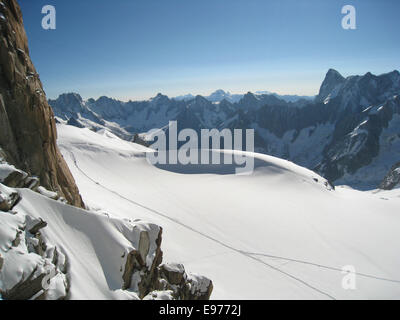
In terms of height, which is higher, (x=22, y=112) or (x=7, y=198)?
(x=22, y=112)

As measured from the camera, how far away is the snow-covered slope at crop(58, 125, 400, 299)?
15172 mm

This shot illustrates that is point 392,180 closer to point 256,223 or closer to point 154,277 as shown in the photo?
point 256,223

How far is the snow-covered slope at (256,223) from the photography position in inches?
597

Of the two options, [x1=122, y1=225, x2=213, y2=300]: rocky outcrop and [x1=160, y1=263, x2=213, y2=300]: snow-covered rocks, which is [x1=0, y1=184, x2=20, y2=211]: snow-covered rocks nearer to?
[x1=122, y1=225, x2=213, y2=300]: rocky outcrop

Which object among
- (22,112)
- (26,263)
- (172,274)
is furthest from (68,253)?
(22,112)

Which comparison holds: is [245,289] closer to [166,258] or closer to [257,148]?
[166,258]

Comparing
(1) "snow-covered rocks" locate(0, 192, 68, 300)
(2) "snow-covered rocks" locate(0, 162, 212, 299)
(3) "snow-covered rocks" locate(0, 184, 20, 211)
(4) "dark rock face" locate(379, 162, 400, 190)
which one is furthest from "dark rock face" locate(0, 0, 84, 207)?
(4) "dark rock face" locate(379, 162, 400, 190)

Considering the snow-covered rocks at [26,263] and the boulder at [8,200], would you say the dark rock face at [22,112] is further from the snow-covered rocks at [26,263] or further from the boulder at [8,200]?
the snow-covered rocks at [26,263]

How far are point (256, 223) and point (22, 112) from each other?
686 inches

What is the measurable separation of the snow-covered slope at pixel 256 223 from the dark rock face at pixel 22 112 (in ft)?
10.5

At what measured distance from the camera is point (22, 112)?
31.9 feet

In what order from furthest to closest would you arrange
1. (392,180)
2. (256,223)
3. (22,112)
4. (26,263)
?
(392,180)
(256,223)
(22,112)
(26,263)

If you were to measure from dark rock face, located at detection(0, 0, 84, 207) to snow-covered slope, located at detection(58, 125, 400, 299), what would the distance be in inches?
126
